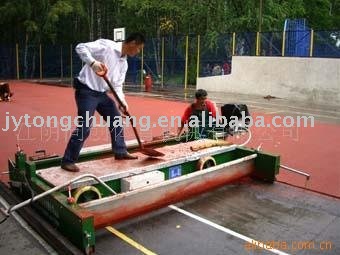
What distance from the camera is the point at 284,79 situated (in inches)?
632

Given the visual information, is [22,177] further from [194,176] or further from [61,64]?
[61,64]

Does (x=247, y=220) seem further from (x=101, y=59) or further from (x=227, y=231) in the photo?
(x=101, y=59)

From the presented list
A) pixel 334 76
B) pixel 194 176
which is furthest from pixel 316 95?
pixel 194 176

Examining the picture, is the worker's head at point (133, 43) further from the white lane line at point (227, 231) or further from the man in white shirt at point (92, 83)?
the white lane line at point (227, 231)

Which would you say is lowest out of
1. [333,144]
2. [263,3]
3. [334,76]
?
[333,144]

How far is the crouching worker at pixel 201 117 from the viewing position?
6.46m

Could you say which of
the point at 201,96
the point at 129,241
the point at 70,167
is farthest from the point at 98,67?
the point at 201,96

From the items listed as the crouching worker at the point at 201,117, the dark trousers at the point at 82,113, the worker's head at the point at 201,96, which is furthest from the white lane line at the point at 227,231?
the worker's head at the point at 201,96

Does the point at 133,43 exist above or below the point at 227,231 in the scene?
above

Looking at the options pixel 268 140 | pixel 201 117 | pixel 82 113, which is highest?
pixel 82 113

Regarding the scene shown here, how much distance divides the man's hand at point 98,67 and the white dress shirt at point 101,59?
13 centimetres

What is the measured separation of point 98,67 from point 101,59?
0.39m

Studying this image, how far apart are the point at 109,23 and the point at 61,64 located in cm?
408

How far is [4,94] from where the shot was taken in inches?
545
